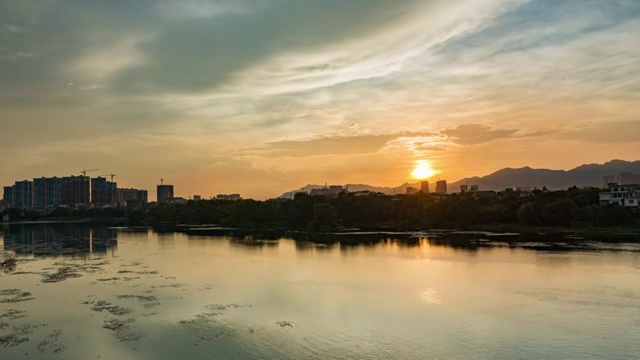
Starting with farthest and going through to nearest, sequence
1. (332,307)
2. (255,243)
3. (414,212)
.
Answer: (414,212)
(255,243)
(332,307)

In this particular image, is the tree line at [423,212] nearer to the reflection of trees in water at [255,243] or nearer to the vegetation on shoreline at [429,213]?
the vegetation on shoreline at [429,213]

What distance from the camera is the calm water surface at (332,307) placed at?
17109 mm

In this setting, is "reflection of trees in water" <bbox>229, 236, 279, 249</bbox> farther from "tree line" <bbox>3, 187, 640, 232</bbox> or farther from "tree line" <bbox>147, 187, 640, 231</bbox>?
"tree line" <bbox>147, 187, 640, 231</bbox>

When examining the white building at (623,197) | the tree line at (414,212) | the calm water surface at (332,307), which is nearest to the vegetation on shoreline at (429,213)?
the tree line at (414,212)

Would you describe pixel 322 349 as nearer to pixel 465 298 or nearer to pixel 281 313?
pixel 281 313

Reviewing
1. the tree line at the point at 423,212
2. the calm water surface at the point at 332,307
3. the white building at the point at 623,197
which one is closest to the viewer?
the calm water surface at the point at 332,307

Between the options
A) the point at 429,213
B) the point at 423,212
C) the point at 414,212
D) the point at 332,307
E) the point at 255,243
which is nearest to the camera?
the point at 332,307

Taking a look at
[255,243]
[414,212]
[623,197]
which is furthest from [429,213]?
[255,243]

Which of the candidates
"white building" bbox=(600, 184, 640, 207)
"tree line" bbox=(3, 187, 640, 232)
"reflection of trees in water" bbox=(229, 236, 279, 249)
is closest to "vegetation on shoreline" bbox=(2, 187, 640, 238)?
"tree line" bbox=(3, 187, 640, 232)

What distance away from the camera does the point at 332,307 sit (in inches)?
909

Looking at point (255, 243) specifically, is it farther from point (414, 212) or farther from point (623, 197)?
point (623, 197)

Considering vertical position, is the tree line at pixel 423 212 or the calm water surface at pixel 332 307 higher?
the tree line at pixel 423 212

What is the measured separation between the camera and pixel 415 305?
23375 millimetres

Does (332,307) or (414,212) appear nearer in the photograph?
(332,307)
